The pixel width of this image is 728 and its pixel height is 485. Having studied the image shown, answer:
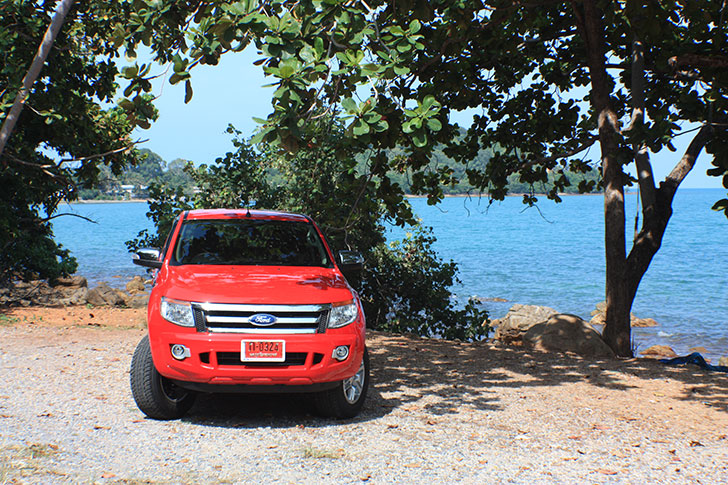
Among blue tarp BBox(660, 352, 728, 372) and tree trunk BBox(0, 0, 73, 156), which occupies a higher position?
tree trunk BBox(0, 0, 73, 156)

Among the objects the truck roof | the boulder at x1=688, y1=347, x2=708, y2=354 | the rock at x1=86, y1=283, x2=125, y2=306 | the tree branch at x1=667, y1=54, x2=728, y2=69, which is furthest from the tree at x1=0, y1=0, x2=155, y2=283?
the boulder at x1=688, y1=347, x2=708, y2=354

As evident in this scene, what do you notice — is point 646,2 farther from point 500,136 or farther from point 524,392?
point 500,136

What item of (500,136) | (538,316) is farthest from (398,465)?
(538,316)

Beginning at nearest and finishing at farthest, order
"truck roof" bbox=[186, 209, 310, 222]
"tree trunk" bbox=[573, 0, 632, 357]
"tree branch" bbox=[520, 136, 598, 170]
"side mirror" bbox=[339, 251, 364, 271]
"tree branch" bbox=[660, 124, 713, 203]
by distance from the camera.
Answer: "side mirror" bbox=[339, 251, 364, 271] → "truck roof" bbox=[186, 209, 310, 222] → "tree trunk" bbox=[573, 0, 632, 357] → "tree branch" bbox=[660, 124, 713, 203] → "tree branch" bbox=[520, 136, 598, 170]

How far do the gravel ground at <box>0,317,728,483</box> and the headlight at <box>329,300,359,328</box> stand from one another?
94cm

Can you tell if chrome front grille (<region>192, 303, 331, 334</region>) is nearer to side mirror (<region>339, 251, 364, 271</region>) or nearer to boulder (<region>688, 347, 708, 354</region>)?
side mirror (<region>339, 251, 364, 271</region>)

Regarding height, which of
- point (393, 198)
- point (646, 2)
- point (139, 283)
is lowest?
point (139, 283)

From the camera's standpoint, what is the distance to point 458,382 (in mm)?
8250

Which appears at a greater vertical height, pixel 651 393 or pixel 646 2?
pixel 646 2

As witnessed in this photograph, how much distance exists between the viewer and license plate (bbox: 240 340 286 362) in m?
5.64

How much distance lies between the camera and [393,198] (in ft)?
32.8

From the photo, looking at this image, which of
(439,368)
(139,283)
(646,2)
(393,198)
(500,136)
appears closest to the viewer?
(646,2)

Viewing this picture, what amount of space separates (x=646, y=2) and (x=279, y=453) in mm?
6093

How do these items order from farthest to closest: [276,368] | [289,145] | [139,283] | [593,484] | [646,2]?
[139,283]
[646,2]
[289,145]
[276,368]
[593,484]
